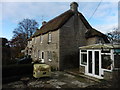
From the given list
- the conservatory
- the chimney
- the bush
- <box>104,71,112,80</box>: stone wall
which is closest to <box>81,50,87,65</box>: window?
the conservatory

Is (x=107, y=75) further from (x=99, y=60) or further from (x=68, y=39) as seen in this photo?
(x=68, y=39)

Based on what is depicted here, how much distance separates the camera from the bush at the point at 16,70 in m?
9.70

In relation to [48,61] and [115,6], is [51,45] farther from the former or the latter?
[115,6]

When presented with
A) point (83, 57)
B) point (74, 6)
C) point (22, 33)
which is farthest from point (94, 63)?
point (22, 33)

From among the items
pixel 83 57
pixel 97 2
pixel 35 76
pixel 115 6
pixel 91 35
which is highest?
pixel 97 2

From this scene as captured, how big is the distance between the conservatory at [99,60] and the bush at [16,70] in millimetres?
5820

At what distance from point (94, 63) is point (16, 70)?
7534 mm

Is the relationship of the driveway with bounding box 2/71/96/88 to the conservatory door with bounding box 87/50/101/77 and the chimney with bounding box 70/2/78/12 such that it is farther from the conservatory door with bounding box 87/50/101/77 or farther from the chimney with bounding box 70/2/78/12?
the chimney with bounding box 70/2/78/12

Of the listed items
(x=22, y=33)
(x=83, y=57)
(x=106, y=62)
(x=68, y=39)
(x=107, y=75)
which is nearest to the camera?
(x=107, y=75)

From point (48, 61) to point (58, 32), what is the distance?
5.26 metres

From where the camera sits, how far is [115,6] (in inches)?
350

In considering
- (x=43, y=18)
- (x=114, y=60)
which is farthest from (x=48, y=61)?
(x=43, y=18)

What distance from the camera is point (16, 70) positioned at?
10.3 metres

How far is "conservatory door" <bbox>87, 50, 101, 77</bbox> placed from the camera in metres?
10.1
